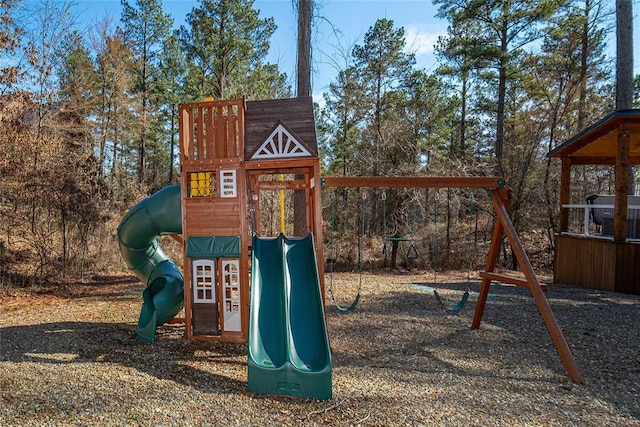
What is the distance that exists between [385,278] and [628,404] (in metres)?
7.26

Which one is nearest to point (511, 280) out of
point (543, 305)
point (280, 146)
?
point (543, 305)

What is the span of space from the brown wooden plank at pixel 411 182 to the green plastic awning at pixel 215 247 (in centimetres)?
146

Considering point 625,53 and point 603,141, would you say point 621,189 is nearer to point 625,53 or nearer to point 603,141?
point 603,141

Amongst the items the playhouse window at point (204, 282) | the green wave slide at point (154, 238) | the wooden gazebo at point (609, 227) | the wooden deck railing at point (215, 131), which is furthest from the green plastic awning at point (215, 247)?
the wooden gazebo at point (609, 227)

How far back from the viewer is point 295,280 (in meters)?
4.77

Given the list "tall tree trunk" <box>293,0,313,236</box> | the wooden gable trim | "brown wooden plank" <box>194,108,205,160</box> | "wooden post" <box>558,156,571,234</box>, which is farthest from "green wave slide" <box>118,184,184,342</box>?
"wooden post" <box>558,156,571,234</box>

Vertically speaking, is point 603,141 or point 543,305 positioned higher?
point 603,141

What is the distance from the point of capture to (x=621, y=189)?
8141 mm

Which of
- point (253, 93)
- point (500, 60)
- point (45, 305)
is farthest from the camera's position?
point (253, 93)

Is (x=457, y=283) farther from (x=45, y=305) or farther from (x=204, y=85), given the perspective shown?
(x=204, y=85)

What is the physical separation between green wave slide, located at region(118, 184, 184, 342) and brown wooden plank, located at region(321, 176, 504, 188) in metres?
2.26

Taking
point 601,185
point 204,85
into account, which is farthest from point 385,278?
point 204,85

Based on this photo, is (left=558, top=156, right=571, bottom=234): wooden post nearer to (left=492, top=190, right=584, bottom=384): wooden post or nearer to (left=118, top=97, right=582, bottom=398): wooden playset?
(left=118, top=97, right=582, bottom=398): wooden playset

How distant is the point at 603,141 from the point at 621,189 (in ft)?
6.25
